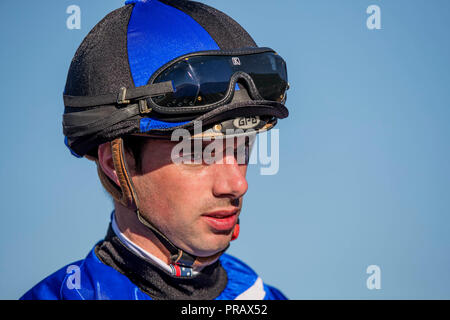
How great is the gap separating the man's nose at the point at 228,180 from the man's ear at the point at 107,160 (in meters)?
0.44

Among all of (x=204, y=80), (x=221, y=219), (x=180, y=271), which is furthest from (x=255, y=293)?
(x=204, y=80)

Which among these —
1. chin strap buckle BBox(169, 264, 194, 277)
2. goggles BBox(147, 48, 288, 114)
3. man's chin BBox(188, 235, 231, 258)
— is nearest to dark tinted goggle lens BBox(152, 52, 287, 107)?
goggles BBox(147, 48, 288, 114)

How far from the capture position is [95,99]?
235 cm

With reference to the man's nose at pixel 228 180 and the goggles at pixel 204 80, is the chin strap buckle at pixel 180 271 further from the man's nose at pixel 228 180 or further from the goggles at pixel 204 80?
the goggles at pixel 204 80

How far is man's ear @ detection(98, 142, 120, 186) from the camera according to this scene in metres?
2.47

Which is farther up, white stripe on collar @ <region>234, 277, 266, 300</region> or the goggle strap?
the goggle strap

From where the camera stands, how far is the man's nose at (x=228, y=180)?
232 cm

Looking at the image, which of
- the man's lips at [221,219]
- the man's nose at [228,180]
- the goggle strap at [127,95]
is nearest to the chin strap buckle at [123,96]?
the goggle strap at [127,95]

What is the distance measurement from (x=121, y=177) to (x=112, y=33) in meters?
0.60

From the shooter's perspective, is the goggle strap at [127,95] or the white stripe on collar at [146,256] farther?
the white stripe on collar at [146,256]

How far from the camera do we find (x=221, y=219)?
2.41 metres

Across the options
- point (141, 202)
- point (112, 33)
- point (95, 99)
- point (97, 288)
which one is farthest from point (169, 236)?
point (112, 33)

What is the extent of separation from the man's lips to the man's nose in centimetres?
8

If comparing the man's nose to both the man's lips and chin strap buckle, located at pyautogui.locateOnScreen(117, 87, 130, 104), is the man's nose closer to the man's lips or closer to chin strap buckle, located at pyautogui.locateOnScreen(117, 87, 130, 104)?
the man's lips
